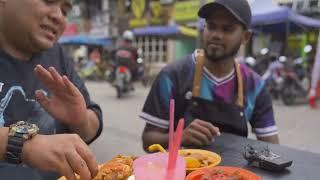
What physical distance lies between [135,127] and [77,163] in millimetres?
5967

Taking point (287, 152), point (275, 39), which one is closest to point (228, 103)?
point (287, 152)

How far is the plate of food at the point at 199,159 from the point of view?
1343 millimetres

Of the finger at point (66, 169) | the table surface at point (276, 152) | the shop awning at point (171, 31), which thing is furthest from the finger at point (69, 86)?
the shop awning at point (171, 31)

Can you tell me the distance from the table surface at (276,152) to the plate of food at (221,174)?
0.11 metres

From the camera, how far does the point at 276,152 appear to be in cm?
157

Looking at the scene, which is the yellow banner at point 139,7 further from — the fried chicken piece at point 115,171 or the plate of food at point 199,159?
the fried chicken piece at point 115,171

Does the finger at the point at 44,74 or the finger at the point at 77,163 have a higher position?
the finger at the point at 44,74

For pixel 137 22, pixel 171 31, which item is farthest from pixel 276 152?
pixel 137 22

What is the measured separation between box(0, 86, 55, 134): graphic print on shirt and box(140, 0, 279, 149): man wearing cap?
28.2 inches

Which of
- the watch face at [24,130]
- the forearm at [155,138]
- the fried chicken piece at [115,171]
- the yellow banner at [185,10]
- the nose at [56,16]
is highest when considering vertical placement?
the nose at [56,16]

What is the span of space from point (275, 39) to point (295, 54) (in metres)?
0.87

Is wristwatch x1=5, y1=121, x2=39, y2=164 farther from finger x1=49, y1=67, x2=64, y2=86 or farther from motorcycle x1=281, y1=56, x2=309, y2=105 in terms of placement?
motorcycle x1=281, y1=56, x2=309, y2=105

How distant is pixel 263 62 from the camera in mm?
11547

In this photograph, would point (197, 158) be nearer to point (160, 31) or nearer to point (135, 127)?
point (135, 127)
